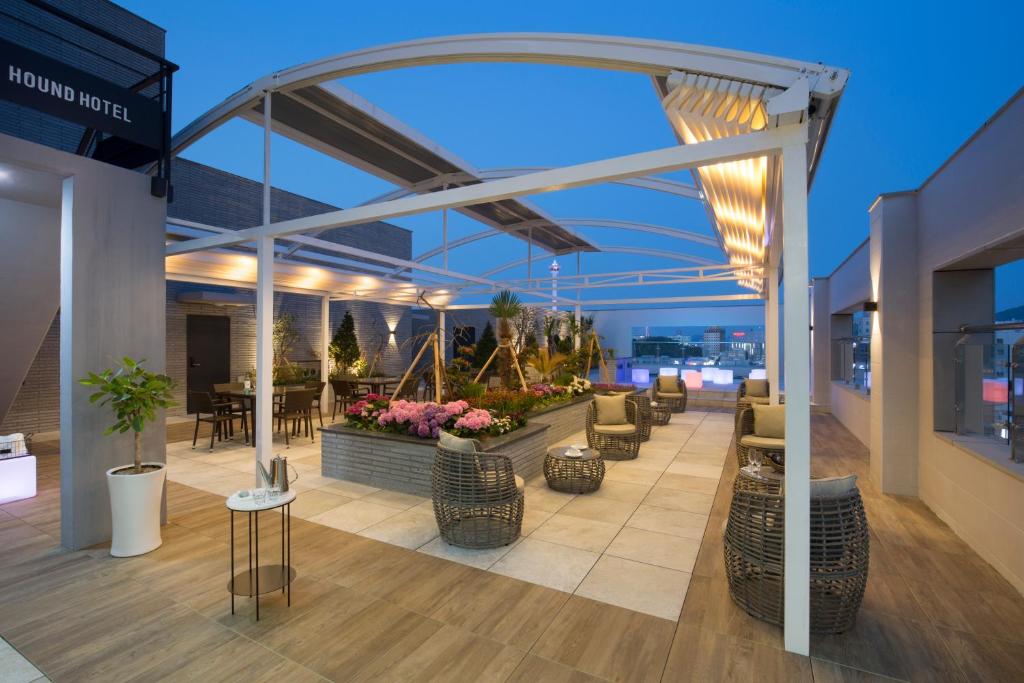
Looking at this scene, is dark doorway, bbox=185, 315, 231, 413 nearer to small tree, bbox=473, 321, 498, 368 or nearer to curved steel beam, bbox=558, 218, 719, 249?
small tree, bbox=473, 321, 498, 368

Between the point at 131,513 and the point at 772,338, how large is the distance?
32.4 ft

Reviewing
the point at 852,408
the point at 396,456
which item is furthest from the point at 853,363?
the point at 396,456

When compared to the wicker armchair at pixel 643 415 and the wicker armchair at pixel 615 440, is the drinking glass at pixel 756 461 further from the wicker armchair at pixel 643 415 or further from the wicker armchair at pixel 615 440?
the wicker armchair at pixel 643 415

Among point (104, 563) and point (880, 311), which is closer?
point (104, 563)

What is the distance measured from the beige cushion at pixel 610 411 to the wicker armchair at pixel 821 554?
4.12m

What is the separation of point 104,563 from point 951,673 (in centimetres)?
540

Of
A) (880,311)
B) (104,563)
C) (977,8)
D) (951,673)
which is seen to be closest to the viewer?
(951,673)

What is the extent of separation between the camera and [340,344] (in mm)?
13195

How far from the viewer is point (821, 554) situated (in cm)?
284

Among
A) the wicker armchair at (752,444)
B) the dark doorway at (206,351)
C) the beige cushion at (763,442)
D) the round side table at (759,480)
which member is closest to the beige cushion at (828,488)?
the round side table at (759,480)

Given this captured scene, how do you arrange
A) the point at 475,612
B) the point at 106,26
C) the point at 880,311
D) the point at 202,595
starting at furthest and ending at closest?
1. the point at 106,26
2. the point at 880,311
3. the point at 202,595
4. the point at 475,612

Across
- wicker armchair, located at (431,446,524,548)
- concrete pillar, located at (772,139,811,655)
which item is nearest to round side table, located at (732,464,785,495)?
concrete pillar, located at (772,139,811,655)

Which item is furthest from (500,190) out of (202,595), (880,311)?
(880,311)

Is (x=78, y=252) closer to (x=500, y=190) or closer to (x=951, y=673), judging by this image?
(x=500, y=190)
